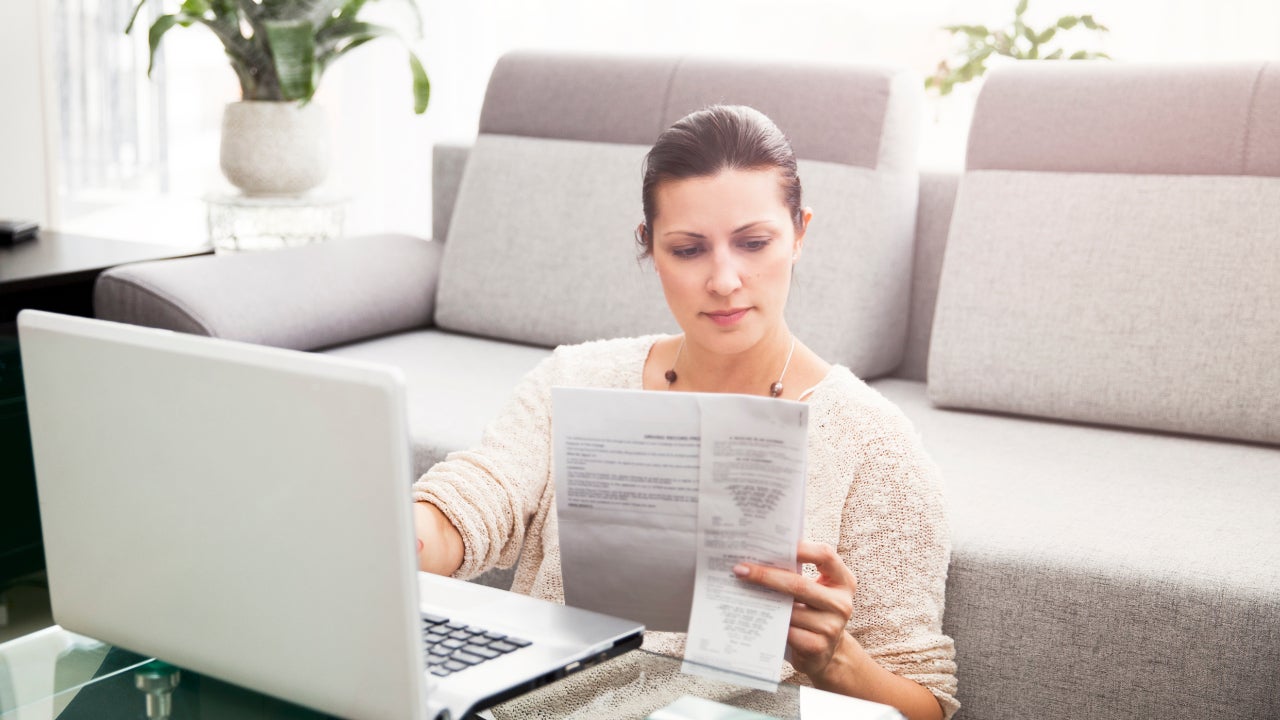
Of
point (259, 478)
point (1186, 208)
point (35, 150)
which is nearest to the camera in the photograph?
point (259, 478)

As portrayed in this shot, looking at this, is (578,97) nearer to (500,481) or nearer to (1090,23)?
(1090,23)

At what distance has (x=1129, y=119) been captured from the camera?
2076mm

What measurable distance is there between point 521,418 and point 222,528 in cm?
60

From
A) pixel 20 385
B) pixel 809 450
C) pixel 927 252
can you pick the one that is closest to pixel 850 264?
pixel 927 252

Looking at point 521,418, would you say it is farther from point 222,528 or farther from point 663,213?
point 222,528

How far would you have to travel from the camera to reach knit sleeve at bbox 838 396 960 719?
1198 millimetres

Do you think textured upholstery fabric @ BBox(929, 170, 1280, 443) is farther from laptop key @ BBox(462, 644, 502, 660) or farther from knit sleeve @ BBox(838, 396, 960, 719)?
laptop key @ BBox(462, 644, 502, 660)

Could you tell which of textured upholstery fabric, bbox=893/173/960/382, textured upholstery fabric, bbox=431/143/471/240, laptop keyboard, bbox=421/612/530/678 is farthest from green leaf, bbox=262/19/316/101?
laptop keyboard, bbox=421/612/530/678

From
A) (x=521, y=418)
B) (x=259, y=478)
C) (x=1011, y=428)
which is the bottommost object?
(x=1011, y=428)

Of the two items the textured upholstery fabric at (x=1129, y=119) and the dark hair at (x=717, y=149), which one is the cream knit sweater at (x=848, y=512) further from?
the textured upholstery fabric at (x=1129, y=119)

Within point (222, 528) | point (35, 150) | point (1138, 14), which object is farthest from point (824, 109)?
point (35, 150)

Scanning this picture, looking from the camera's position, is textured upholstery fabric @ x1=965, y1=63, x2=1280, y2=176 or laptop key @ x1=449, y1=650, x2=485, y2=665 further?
textured upholstery fabric @ x1=965, y1=63, x2=1280, y2=176

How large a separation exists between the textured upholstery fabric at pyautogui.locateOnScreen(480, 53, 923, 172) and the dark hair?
3.31 feet

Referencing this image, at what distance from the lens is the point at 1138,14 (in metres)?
2.83
